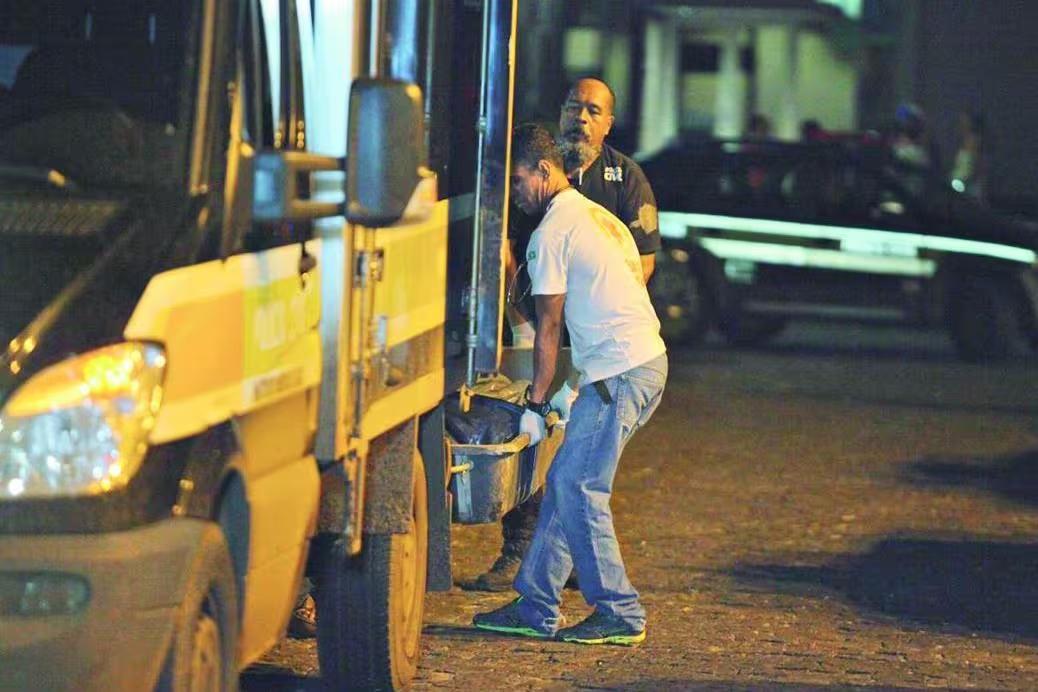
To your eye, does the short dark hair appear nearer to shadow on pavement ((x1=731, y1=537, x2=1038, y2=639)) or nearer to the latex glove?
the latex glove

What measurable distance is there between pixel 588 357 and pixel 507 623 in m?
0.98

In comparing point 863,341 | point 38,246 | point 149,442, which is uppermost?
point 38,246

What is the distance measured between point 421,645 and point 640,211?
77.0 inches

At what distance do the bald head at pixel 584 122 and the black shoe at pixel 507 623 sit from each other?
169 cm

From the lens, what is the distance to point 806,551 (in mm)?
9250

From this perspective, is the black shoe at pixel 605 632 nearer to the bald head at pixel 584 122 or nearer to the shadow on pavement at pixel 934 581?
the shadow on pavement at pixel 934 581

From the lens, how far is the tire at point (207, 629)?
441 centimetres

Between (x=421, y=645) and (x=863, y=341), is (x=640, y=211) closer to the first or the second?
(x=421, y=645)

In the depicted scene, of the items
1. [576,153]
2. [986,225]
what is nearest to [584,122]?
[576,153]

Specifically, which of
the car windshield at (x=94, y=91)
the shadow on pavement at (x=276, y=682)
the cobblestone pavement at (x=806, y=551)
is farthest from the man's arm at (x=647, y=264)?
the car windshield at (x=94, y=91)

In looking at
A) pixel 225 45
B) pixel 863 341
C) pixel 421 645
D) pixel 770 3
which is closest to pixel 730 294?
pixel 863 341

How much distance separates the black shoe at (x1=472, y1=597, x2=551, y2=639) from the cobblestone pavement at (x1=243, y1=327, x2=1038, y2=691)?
0.06 metres

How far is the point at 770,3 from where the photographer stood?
22500 mm

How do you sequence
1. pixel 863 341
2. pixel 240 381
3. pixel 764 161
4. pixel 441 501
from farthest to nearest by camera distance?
pixel 863 341, pixel 764 161, pixel 441 501, pixel 240 381
